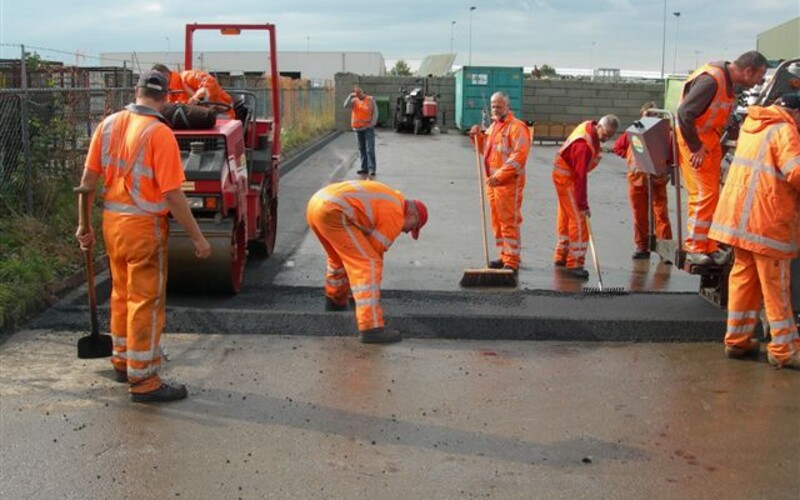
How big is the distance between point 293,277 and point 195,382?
10.2 feet

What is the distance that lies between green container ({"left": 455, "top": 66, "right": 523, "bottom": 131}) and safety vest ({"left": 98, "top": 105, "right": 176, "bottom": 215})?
2511 cm

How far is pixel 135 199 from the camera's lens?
15.6 feet

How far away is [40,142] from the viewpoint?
8.84 metres

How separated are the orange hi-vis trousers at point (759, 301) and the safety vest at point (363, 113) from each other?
478 inches

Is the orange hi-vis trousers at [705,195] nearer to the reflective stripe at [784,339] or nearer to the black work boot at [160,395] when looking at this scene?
the reflective stripe at [784,339]

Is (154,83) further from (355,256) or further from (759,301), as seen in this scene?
(759,301)

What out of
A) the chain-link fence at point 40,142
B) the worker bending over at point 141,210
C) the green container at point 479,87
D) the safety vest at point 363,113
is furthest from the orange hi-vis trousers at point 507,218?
the green container at point 479,87

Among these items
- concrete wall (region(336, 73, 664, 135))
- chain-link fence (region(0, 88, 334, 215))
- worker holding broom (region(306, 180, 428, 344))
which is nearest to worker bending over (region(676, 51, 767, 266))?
worker holding broom (region(306, 180, 428, 344))

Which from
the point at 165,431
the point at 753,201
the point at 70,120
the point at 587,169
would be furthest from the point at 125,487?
the point at 70,120

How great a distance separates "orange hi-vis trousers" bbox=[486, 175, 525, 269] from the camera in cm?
847

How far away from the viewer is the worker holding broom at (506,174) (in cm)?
839

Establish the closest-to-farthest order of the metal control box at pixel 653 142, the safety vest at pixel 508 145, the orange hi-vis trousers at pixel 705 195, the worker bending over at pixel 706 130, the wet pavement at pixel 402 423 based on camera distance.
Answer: the wet pavement at pixel 402 423 < the worker bending over at pixel 706 130 < the orange hi-vis trousers at pixel 705 195 < the metal control box at pixel 653 142 < the safety vest at pixel 508 145

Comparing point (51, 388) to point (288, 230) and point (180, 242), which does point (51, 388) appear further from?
point (288, 230)

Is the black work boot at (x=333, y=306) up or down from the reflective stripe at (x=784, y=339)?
down
